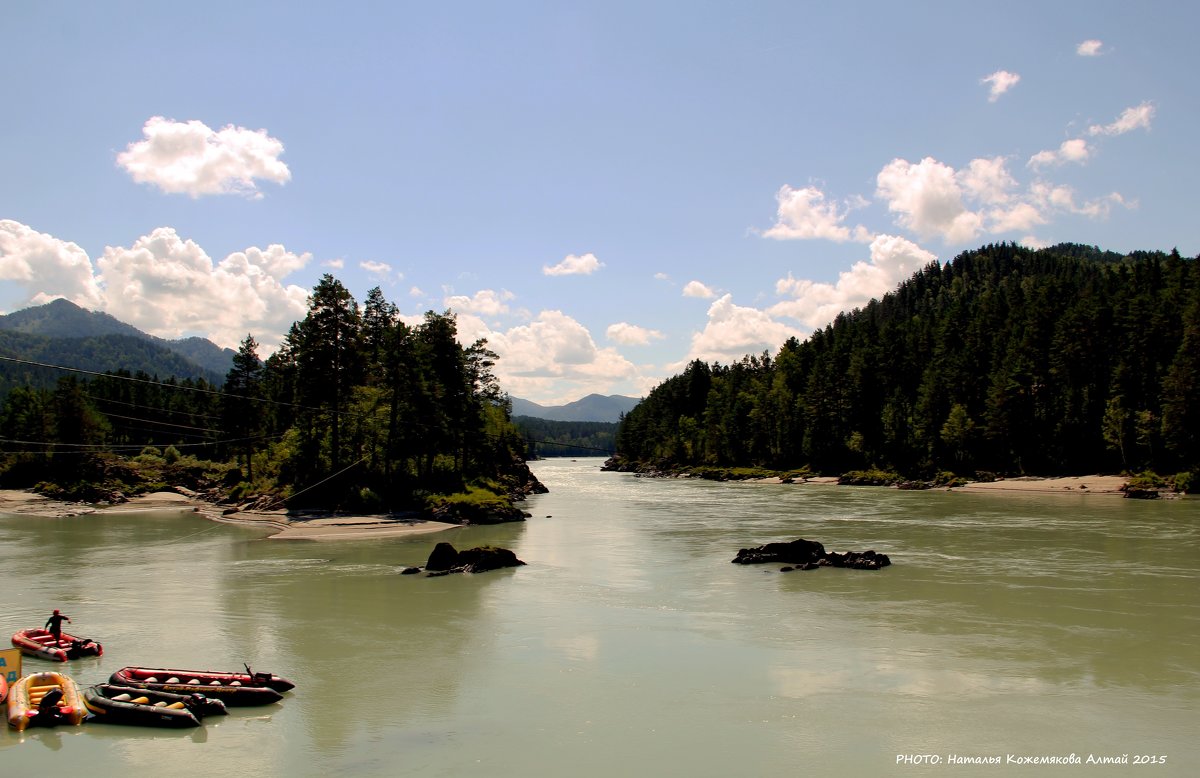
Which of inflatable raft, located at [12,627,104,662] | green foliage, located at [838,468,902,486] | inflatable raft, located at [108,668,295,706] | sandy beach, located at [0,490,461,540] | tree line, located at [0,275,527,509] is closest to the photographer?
inflatable raft, located at [108,668,295,706]

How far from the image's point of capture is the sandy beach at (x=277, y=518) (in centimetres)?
5616

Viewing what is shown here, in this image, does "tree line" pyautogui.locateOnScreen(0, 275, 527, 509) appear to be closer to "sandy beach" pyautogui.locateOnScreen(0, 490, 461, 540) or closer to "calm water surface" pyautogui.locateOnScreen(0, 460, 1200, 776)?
"sandy beach" pyautogui.locateOnScreen(0, 490, 461, 540)

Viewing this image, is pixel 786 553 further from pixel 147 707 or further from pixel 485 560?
pixel 147 707

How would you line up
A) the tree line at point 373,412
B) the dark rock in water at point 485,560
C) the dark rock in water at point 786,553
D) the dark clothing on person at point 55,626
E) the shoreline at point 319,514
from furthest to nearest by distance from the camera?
the tree line at point 373,412
the shoreline at point 319,514
the dark rock in water at point 786,553
the dark rock in water at point 485,560
the dark clothing on person at point 55,626

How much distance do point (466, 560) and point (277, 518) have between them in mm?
33381

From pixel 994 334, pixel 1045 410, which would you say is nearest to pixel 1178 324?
pixel 1045 410

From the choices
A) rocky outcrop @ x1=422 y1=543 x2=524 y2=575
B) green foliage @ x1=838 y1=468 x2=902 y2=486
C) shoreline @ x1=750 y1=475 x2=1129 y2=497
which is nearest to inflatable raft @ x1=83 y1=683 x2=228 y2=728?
rocky outcrop @ x1=422 y1=543 x2=524 y2=575

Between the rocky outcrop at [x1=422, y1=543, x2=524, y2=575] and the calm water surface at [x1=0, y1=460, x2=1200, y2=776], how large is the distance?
5.52 ft

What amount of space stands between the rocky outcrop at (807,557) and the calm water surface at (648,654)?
0.94 meters

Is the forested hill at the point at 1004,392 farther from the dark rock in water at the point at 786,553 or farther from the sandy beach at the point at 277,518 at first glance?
the sandy beach at the point at 277,518

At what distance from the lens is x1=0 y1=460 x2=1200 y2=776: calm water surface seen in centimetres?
1584

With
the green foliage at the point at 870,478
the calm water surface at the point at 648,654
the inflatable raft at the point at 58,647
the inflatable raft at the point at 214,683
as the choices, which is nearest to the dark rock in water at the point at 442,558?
the calm water surface at the point at 648,654

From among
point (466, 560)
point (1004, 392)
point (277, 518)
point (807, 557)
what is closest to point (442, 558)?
point (466, 560)

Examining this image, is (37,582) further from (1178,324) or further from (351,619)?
(1178,324)
